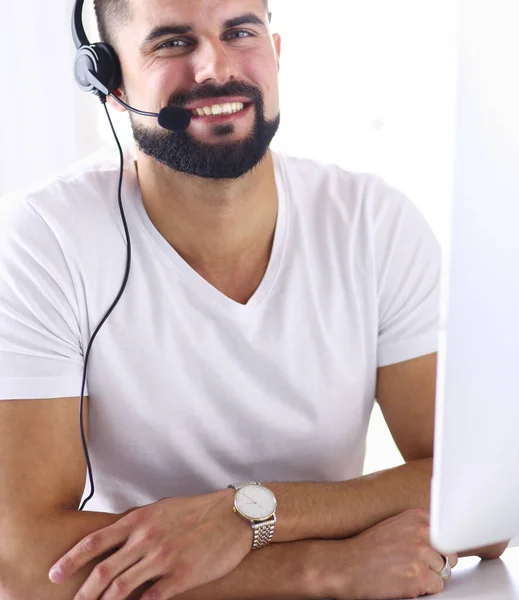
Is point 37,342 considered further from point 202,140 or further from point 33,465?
point 202,140

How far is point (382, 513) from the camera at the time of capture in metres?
1.21

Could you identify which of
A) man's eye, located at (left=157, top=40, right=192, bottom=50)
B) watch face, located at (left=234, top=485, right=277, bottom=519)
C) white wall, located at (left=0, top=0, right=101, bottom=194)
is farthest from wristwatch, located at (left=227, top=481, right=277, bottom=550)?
white wall, located at (left=0, top=0, right=101, bottom=194)

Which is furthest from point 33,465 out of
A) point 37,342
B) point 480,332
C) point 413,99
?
point 413,99

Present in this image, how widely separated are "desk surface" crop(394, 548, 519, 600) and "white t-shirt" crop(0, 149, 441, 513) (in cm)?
36

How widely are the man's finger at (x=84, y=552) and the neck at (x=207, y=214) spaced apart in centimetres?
49

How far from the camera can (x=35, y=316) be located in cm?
124

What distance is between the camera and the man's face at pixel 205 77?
137 cm

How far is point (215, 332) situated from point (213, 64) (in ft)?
1.44

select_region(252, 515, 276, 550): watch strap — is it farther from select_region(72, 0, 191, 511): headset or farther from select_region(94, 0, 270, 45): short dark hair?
select_region(94, 0, 270, 45): short dark hair

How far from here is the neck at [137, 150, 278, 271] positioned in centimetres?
141

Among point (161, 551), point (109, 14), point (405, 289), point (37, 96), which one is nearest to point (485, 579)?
point (161, 551)

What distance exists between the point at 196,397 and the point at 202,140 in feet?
1.39

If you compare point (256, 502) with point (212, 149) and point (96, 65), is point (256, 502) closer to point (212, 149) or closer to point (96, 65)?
point (212, 149)

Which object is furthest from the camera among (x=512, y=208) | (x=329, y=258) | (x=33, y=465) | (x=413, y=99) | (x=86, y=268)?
(x=413, y=99)
